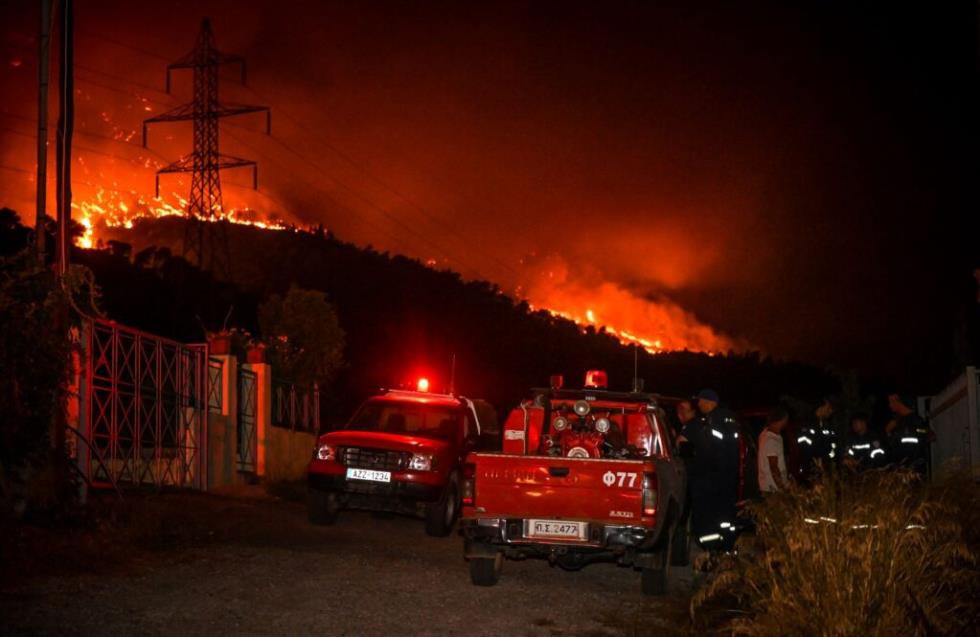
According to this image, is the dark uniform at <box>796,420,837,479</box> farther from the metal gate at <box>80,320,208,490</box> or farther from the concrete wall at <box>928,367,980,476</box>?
the metal gate at <box>80,320,208,490</box>

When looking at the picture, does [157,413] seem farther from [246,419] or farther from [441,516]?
[441,516]

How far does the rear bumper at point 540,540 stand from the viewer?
10.8 metres

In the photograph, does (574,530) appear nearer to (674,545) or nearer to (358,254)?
(674,545)

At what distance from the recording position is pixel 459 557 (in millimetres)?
13578

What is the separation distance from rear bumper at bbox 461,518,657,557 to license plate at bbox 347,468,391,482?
442cm

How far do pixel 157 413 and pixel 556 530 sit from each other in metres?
8.49

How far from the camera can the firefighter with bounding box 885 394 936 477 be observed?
14.1 metres

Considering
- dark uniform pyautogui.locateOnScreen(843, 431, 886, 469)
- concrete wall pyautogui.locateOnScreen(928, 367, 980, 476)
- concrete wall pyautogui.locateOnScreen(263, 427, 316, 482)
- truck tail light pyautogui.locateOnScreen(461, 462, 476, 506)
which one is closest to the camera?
truck tail light pyautogui.locateOnScreen(461, 462, 476, 506)

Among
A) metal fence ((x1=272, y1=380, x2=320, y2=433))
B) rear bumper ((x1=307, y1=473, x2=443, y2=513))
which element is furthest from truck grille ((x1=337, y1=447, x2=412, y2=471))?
metal fence ((x1=272, y1=380, x2=320, y2=433))

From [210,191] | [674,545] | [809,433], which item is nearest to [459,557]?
[674,545]

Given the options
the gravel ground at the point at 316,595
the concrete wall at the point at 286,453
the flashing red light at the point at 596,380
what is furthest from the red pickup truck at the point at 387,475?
the concrete wall at the point at 286,453

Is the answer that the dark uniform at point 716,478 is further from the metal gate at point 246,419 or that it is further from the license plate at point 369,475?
the metal gate at point 246,419

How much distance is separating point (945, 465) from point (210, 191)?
2912cm

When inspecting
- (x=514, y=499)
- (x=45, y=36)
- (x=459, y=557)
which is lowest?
(x=459, y=557)
